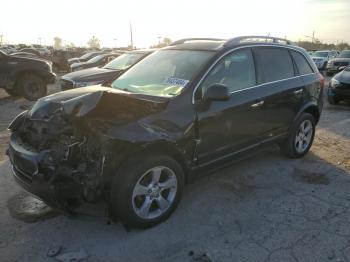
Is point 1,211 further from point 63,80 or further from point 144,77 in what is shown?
point 63,80

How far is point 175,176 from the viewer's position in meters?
3.81

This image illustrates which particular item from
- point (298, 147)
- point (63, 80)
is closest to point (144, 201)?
point (298, 147)

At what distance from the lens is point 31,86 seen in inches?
462

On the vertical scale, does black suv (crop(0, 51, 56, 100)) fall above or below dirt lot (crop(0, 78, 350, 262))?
above

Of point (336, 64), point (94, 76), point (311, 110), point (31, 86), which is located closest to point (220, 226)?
point (311, 110)

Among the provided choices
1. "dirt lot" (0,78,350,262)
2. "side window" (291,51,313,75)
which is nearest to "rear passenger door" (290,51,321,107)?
"side window" (291,51,313,75)

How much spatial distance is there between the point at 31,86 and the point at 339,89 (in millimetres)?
9340

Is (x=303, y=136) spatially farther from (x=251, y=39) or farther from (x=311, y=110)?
(x=251, y=39)

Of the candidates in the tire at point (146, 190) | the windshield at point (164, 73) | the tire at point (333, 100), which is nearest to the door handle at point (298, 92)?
the windshield at point (164, 73)

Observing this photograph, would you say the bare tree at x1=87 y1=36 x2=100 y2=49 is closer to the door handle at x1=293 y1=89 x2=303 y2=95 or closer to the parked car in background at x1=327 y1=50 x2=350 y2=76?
the parked car in background at x1=327 y1=50 x2=350 y2=76

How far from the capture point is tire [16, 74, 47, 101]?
11.6 m

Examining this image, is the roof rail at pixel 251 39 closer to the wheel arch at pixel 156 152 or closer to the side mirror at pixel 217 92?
the side mirror at pixel 217 92

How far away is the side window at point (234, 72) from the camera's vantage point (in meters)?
4.18

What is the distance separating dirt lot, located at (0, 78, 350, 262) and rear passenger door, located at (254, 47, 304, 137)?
2.44 ft
